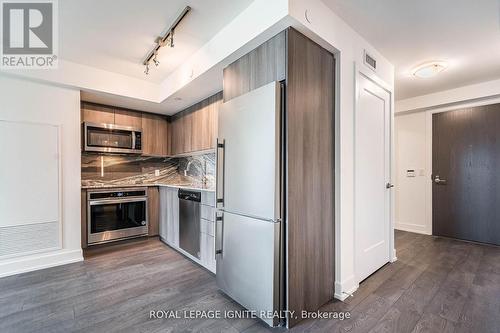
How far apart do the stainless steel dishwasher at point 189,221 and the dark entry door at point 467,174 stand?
4223 millimetres

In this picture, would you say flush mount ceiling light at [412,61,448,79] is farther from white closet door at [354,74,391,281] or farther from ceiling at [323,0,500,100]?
white closet door at [354,74,391,281]

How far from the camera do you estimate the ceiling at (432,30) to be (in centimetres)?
194

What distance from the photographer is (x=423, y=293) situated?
2195 mm

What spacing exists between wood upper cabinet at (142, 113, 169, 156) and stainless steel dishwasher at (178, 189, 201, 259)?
1.42 meters

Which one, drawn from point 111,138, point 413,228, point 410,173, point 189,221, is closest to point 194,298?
point 189,221

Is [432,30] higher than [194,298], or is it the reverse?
[432,30]

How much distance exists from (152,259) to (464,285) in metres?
3.55

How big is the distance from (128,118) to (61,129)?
1.08 m

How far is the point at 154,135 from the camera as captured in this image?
4238 mm

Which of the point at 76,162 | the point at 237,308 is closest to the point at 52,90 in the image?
the point at 76,162

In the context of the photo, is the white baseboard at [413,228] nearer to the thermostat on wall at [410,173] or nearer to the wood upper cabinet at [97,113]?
the thermostat on wall at [410,173]

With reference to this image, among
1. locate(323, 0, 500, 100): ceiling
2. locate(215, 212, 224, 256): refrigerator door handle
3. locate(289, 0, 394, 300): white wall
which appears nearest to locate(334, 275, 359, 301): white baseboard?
locate(289, 0, 394, 300): white wall

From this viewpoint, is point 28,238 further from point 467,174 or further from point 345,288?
point 467,174

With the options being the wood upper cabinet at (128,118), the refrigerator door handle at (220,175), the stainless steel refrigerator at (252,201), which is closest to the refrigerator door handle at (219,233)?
the stainless steel refrigerator at (252,201)
